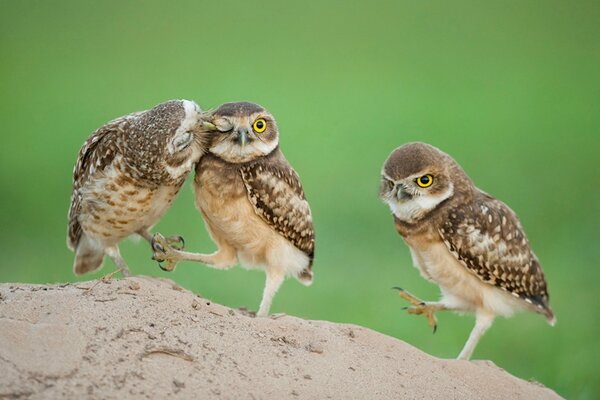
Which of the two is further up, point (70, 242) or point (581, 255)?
point (581, 255)

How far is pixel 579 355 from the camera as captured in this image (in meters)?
7.32

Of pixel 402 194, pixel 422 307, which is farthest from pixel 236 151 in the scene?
pixel 422 307

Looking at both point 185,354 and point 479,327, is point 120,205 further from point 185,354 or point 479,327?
point 479,327

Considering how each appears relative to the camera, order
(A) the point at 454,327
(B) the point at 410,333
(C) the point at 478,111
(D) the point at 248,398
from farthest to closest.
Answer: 1. (C) the point at 478,111
2. (A) the point at 454,327
3. (B) the point at 410,333
4. (D) the point at 248,398

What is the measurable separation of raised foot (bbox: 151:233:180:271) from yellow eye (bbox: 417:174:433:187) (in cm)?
135

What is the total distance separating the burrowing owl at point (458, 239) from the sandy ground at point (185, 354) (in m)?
0.78

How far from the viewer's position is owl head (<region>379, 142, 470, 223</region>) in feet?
15.9

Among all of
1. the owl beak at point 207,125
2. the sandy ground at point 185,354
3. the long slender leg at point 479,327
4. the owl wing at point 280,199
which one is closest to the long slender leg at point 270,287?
the owl wing at point 280,199

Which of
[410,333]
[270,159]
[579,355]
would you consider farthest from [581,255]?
[270,159]

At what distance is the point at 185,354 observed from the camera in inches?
136

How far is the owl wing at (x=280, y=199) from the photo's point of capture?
4.62 meters

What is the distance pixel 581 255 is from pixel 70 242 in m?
5.23

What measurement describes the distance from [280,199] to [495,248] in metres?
1.30

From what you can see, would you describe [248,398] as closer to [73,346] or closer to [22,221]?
[73,346]
